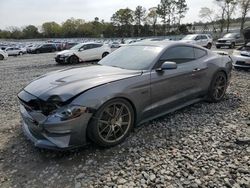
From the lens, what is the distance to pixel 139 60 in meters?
4.65

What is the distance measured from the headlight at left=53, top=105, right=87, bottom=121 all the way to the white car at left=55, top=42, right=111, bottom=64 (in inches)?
515

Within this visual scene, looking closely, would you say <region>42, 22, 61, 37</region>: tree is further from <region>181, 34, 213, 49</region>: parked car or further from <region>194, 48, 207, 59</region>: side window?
<region>194, 48, 207, 59</region>: side window

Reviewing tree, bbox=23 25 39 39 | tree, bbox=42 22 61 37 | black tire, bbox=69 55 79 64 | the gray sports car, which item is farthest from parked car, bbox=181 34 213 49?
tree, bbox=23 25 39 39

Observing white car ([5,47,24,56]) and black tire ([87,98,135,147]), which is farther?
white car ([5,47,24,56])

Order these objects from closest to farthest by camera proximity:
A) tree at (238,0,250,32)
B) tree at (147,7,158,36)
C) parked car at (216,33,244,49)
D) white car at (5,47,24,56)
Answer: parked car at (216,33,244,49), white car at (5,47,24,56), tree at (238,0,250,32), tree at (147,7,158,36)

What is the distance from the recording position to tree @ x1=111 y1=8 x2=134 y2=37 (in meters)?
85.0

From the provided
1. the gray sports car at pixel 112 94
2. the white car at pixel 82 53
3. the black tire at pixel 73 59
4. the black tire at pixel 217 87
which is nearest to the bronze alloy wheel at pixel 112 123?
the gray sports car at pixel 112 94

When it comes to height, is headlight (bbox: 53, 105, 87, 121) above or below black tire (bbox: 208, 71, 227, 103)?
above

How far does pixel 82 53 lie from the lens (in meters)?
16.8

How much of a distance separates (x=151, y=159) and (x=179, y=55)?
232 centimetres

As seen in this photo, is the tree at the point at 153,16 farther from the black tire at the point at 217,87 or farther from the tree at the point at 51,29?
the black tire at the point at 217,87

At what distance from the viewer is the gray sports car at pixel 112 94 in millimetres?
3465

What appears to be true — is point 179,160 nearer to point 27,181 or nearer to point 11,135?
point 27,181

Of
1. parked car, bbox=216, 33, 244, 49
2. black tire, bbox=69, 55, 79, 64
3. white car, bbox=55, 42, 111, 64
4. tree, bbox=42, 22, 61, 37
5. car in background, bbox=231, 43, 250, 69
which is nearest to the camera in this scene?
car in background, bbox=231, 43, 250, 69
